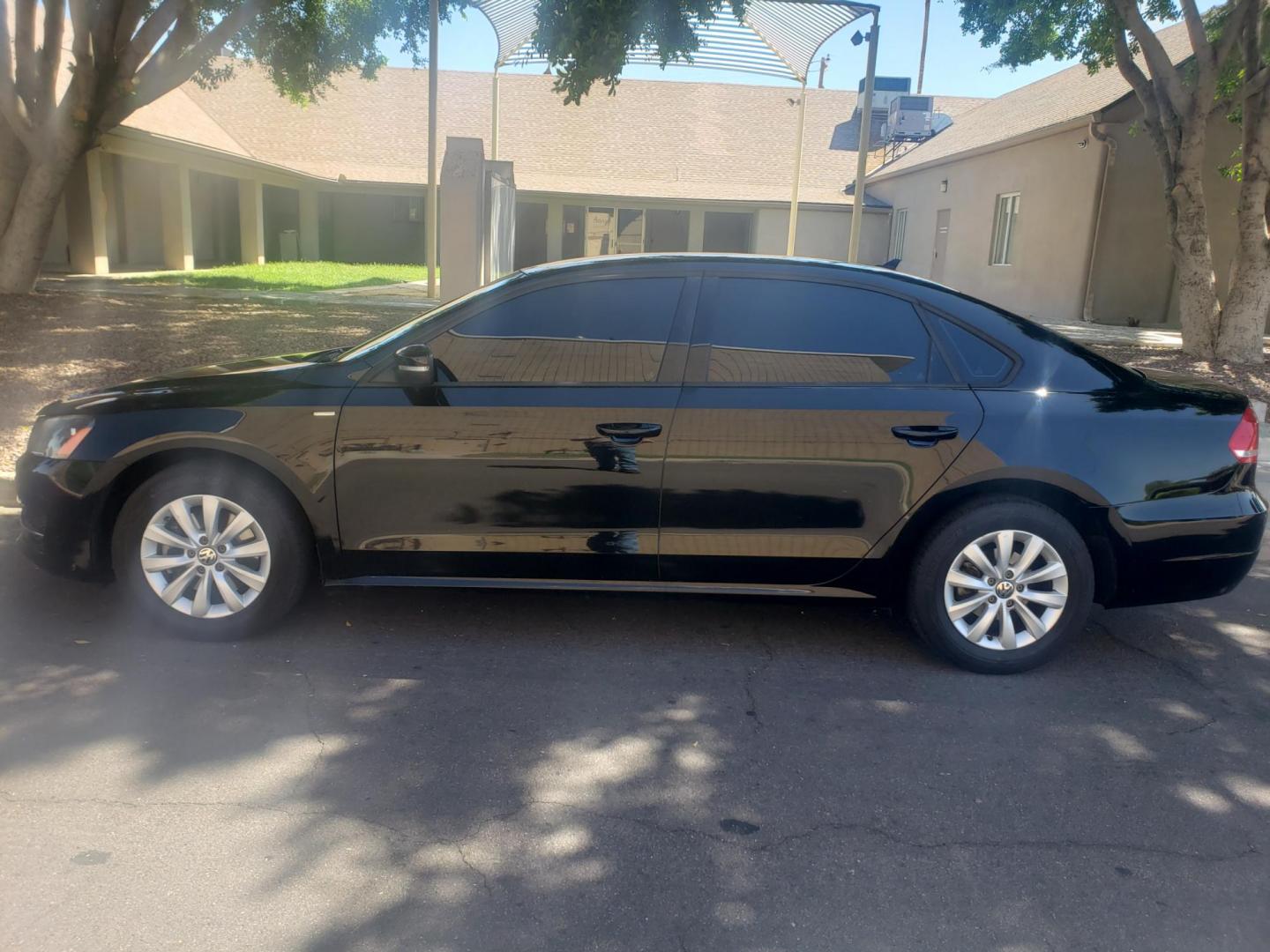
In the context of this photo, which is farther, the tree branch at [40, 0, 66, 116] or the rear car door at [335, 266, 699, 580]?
the tree branch at [40, 0, 66, 116]

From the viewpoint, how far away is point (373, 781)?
333 cm

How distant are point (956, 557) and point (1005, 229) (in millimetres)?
18852

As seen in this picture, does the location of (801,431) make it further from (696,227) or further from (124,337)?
(696,227)

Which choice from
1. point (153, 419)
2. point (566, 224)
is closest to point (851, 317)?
point (153, 419)

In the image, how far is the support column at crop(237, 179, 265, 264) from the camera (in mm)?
24672

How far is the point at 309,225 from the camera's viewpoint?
94.0 ft

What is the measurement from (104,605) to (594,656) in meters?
2.34

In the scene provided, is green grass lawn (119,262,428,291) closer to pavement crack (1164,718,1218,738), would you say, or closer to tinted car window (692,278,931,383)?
tinted car window (692,278,931,383)

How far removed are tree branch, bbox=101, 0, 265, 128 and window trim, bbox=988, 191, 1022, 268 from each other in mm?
14577

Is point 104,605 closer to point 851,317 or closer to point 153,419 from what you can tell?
point 153,419

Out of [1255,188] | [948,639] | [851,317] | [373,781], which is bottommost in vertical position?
[373,781]

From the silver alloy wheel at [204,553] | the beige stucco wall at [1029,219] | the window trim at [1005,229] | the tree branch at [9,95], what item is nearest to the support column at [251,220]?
the tree branch at [9,95]

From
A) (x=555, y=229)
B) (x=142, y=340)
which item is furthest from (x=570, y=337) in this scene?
(x=555, y=229)

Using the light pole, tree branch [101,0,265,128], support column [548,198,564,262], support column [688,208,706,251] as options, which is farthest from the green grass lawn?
the light pole
